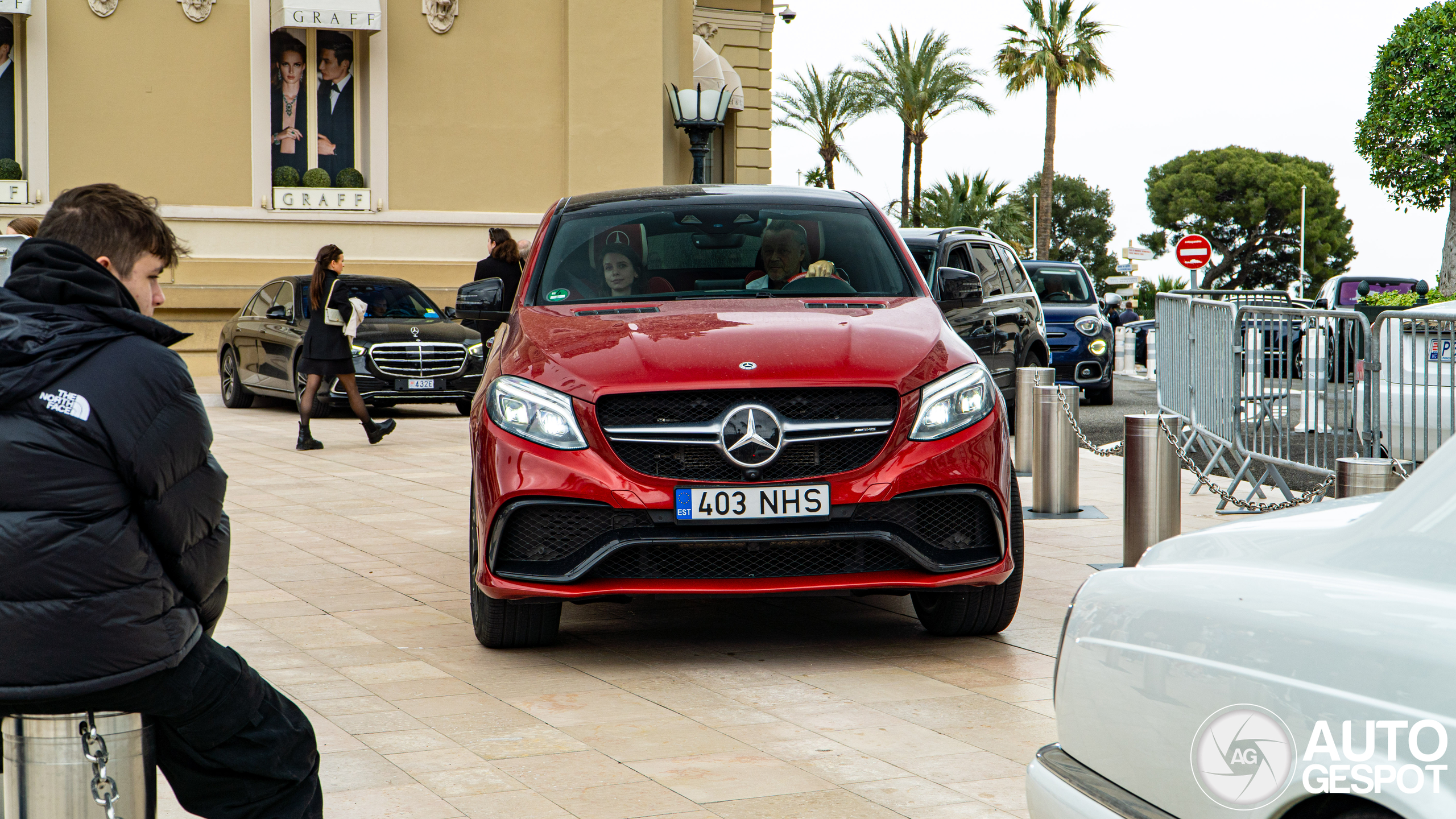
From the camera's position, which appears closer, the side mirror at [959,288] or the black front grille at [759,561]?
the black front grille at [759,561]

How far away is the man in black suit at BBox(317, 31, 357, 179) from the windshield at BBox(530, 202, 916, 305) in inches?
749

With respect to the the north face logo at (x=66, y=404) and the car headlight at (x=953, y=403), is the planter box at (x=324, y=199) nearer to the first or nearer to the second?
the car headlight at (x=953, y=403)

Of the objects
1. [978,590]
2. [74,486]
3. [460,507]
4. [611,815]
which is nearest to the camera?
[74,486]

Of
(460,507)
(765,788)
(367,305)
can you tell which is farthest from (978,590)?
(367,305)

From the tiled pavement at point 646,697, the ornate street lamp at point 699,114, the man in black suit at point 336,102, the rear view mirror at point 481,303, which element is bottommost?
the tiled pavement at point 646,697

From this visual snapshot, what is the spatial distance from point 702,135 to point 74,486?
18236mm

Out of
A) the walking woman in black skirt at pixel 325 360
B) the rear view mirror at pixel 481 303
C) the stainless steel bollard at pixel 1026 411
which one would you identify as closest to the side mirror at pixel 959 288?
the rear view mirror at pixel 481 303

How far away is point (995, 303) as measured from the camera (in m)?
13.8

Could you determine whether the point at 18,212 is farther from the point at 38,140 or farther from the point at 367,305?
the point at 367,305

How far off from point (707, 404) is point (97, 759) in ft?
8.58

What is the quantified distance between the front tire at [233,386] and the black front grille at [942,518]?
14.4 m

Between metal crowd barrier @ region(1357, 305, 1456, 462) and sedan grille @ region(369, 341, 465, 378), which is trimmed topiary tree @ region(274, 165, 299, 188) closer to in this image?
sedan grille @ region(369, 341, 465, 378)

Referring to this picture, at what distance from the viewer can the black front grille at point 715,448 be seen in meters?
5.04

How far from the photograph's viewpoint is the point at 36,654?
2594 mm
